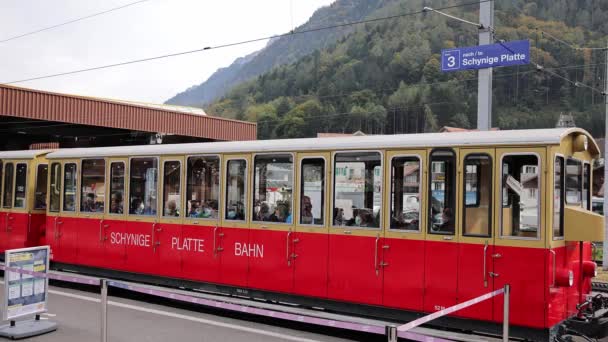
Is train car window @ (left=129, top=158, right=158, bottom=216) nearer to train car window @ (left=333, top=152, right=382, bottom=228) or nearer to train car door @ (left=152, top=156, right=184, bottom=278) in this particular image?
train car door @ (left=152, top=156, right=184, bottom=278)

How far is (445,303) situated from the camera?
816cm

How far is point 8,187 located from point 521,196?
12222 mm

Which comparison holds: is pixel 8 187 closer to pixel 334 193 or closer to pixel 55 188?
pixel 55 188

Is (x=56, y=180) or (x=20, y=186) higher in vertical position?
(x=56, y=180)

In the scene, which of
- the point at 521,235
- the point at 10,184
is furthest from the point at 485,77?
the point at 10,184

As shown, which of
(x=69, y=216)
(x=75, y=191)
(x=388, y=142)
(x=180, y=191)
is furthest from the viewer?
(x=69, y=216)

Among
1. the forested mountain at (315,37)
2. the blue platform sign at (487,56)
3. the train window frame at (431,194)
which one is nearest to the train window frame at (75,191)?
the train window frame at (431,194)

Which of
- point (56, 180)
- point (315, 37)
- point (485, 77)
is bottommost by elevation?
point (56, 180)

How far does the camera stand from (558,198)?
7.90 metres

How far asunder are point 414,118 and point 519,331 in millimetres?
83931

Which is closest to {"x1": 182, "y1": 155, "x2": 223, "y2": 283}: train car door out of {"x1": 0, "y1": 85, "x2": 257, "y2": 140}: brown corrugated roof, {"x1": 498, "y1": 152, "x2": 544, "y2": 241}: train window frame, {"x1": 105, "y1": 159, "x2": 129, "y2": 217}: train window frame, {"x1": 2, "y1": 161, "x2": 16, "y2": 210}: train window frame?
{"x1": 105, "y1": 159, "x2": 129, "y2": 217}: train window frame

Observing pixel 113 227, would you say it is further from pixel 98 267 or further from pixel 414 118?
pixel 414 118

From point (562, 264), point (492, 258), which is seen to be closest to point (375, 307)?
point (492, 258)

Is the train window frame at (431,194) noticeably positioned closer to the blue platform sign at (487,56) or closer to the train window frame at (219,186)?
the train window frame at (219,186)
